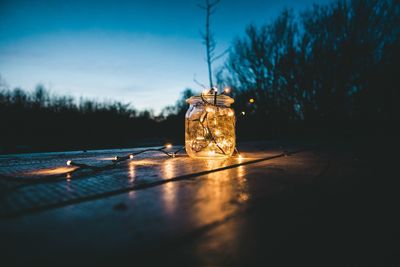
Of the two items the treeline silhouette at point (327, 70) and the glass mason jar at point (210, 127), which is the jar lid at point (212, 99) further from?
the treeline silhouette at point (327, 70)

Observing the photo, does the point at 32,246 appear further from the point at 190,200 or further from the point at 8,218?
the point at 190,200

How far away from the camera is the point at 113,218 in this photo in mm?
1553

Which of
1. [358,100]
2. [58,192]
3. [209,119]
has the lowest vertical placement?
[58,192]

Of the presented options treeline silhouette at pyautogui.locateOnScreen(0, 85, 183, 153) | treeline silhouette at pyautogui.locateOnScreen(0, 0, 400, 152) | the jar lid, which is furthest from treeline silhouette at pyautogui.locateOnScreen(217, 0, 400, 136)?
the jar lid

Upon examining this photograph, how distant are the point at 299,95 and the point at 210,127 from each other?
18.3 meters

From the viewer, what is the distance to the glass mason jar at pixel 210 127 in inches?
175

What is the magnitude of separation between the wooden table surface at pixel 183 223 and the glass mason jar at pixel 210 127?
1982mm

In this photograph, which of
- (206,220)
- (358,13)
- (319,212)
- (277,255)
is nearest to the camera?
(277,255)

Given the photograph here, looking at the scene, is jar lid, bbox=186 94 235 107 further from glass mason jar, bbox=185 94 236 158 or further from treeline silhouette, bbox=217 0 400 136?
treeline silhouette, bbox=217 0 400 136

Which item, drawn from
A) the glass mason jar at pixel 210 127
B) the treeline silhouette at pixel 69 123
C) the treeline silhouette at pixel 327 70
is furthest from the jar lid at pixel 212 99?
the treeline silhouette at pixel 327 70

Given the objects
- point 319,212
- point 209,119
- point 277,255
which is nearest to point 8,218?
point 277,255

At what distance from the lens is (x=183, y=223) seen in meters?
1.47

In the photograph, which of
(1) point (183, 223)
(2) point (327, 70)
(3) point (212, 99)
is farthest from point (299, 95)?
(1) point (183, 223)

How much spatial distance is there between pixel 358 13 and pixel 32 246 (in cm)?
2127
